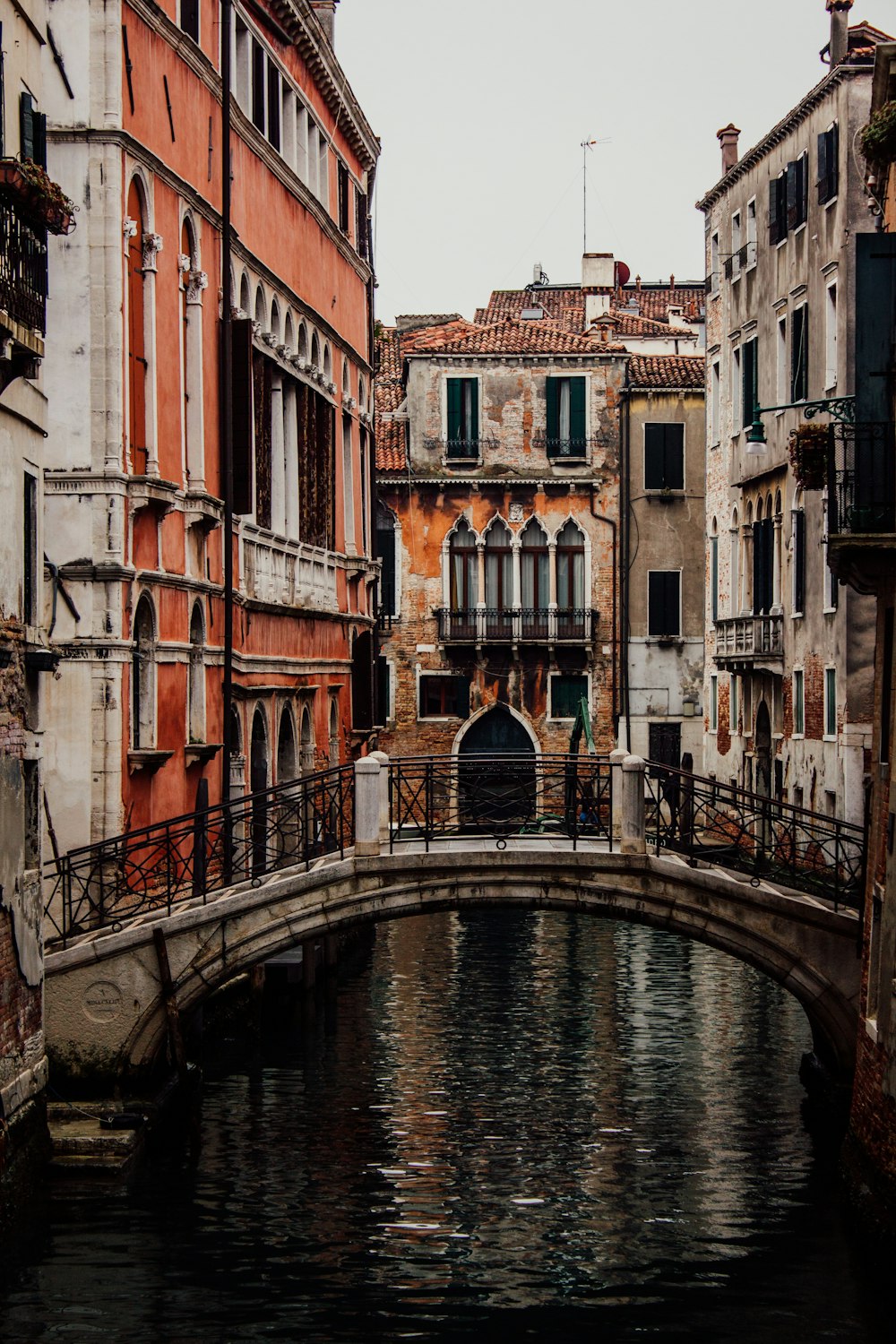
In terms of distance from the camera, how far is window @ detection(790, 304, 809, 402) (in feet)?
91.4

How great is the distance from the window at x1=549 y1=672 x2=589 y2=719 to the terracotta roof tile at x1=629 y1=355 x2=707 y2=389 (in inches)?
215

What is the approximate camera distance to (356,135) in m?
29.3

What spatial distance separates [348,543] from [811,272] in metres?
6.78

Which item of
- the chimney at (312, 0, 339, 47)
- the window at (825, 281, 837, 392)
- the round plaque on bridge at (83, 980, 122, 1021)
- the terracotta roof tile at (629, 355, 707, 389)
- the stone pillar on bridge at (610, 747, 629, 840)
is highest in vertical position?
the chimney at (312, 0, 339, 47)

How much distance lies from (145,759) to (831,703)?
37.9 feet

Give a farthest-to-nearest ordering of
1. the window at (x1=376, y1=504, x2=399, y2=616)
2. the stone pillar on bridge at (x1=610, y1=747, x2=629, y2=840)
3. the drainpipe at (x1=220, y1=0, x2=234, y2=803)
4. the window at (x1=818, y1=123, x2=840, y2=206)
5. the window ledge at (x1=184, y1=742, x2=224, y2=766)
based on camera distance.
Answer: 1. the window at (x1=376, y1=504, x2=399, y2=616)
2. the window at (x1=818, y1=123, x2=840, y2=206)
3. the drainpipe at (x1=220, y1=0, x2=234, y2=803)
4. the window ledge at (x1=184, y1=742, x2=224, y2=766)
5. the stone pillar on bridge at (x1=610, y1=747, x2=629, y2=840)

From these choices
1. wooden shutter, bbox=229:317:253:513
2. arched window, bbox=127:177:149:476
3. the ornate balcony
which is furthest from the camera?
wooden shutter, bbox=229:317:253:513

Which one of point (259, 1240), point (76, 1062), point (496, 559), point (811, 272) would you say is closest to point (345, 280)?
point (811, 272)

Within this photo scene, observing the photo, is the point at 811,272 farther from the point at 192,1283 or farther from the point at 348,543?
the point at 192,1283

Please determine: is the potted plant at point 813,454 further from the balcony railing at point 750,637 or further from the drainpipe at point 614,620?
the drainpipe at point 614,620

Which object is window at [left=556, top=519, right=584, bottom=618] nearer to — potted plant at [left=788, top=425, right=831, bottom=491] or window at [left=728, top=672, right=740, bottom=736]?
window at [left=728, top=672, right=740, bottom=736]

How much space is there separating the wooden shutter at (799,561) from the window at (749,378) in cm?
318

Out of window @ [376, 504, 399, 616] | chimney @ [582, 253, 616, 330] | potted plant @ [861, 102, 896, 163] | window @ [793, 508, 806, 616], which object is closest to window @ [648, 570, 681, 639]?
window @ [376, 504, 399, 616]

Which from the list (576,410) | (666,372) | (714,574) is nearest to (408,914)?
(714,574)
